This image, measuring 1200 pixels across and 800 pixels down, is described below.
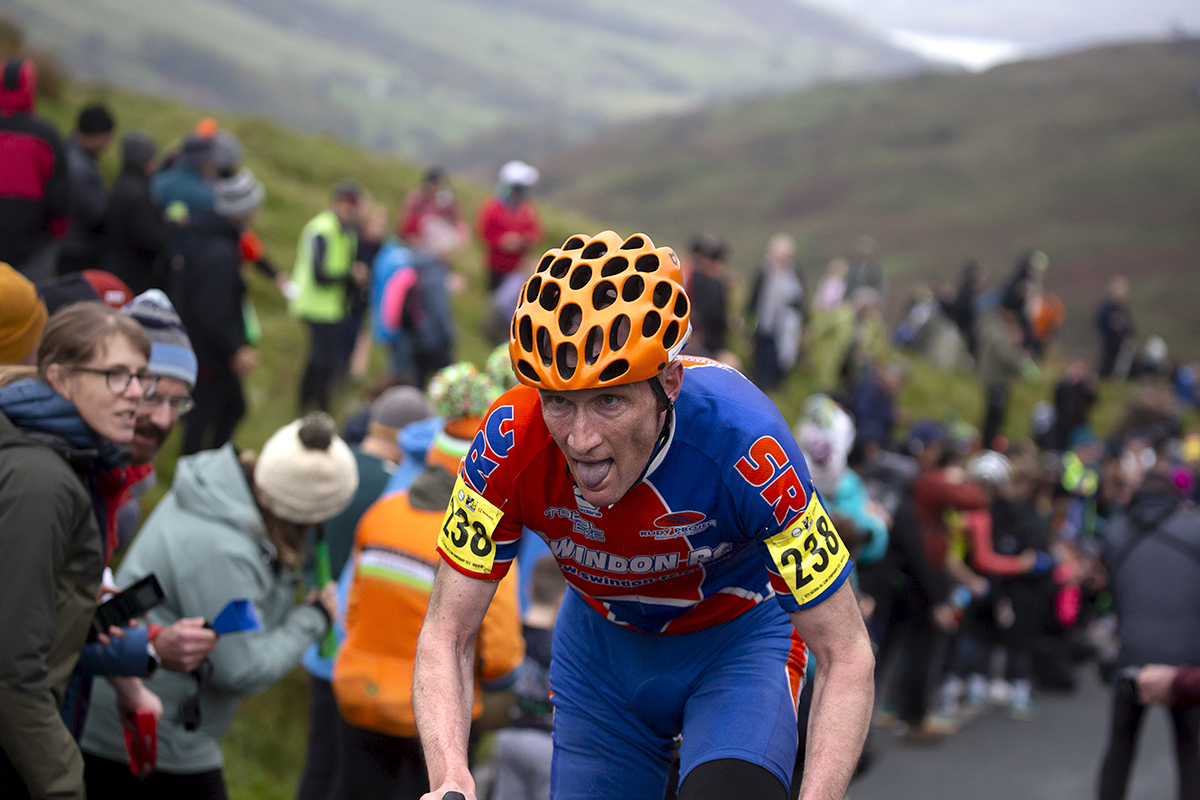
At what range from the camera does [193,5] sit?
108 m

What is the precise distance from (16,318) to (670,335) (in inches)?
103

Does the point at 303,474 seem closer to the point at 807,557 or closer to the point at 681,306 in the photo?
the point at 681,306

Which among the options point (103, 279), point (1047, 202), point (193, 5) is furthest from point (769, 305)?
point (193, 5)

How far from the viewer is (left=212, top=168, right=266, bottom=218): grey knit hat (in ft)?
26.0

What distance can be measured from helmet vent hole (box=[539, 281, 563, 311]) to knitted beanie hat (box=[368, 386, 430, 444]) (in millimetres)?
3152

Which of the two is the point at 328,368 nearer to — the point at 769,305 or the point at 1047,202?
the point at 769,305

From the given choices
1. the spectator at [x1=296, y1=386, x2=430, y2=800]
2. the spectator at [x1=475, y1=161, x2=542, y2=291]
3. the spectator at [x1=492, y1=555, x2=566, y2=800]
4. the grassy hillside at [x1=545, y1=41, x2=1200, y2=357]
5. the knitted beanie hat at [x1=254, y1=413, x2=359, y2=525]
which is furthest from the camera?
the grassy hillside at [x1=545, y1=41, x2=1200, y2=357]

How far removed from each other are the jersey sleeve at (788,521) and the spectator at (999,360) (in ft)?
47.8

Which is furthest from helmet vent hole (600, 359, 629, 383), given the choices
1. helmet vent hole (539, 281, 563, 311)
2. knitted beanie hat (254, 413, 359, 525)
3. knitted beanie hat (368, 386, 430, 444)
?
knitted beanie hat (368, 386, 430, 444)

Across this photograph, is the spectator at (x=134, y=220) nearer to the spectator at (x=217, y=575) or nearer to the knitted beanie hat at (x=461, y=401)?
the knitted beanie hat at (x=461, y=401)

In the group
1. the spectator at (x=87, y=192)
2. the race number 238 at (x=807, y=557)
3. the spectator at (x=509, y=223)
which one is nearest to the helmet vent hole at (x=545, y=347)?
the race number 238 at (x=807, y=557)

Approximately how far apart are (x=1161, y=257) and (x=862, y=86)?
4664 centimetres

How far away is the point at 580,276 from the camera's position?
2709 mm

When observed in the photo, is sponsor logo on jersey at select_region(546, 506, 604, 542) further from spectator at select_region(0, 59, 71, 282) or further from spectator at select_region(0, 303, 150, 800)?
spectator at select_region(0, 59, 71, 282)
